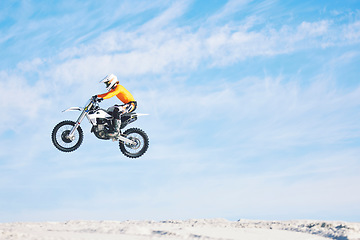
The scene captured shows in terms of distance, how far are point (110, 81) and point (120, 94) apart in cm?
83

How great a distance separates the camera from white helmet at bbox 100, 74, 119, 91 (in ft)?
54.6

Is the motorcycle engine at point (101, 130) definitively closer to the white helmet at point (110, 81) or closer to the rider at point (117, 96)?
the rider at point (117, 96)

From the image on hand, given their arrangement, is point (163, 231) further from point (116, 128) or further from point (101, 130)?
point (101, 130)

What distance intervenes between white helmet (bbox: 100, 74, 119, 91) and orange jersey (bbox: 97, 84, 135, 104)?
0.20 metres

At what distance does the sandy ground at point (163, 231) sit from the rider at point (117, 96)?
3816 millimetres

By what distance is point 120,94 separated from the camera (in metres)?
17.3

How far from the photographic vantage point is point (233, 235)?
17.0 metres

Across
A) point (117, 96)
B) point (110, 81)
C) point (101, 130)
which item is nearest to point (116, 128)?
point (101, 130)

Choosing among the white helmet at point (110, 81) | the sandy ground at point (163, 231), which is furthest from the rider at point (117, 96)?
the sandy ground at point (163, 231)

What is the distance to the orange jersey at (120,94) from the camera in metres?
16.9

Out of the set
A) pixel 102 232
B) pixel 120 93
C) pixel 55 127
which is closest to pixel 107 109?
pixel 120 93

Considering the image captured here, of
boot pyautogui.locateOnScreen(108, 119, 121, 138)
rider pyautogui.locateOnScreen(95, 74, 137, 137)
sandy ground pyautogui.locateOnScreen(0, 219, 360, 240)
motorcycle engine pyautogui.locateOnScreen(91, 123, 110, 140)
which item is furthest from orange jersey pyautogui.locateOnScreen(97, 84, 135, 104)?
sandy ground pyautogui.locateOnScreen(0, 219, 360, 240)

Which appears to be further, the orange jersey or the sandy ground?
the orange jersey

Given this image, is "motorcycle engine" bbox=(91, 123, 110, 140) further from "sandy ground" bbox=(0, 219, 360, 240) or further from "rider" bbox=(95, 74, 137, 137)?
"sandy ground" bbox=(0, 219, 360, 240)
